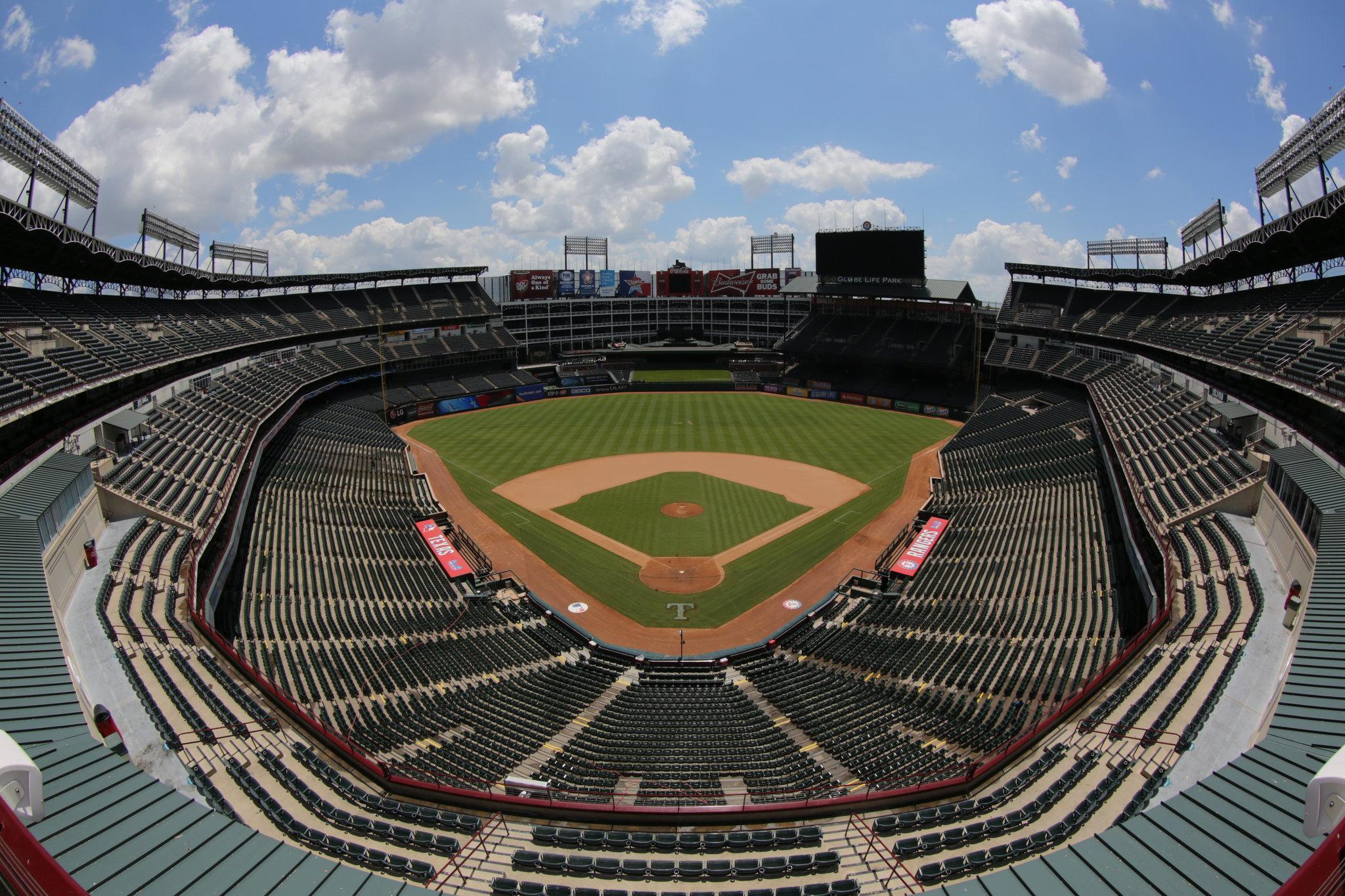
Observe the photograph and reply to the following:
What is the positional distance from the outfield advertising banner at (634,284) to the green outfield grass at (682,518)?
59202mm

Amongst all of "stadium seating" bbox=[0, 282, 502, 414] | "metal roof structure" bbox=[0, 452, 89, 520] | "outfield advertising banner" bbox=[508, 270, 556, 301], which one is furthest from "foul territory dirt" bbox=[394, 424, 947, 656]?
"outfield advertising banner" bbox=[508, 270, 556, 301]

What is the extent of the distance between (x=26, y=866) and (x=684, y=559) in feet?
104

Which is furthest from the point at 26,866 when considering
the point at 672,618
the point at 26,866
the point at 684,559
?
the point at 684,559

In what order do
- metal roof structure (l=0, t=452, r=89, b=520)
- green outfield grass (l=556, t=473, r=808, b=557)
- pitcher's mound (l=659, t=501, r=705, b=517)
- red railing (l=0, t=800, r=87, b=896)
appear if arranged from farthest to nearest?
pitcher's mound (l=659, t=501, r=705, b=517) → green outfield grass (l=556, t=473, r=808, b=557) → metal roof structure (l=0, t=452, r=89, b=520) → red railing (l=0, t=800, r=87, b=896)

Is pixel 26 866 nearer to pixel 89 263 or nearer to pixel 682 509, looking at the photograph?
pixel 682 509

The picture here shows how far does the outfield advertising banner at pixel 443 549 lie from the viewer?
115ft

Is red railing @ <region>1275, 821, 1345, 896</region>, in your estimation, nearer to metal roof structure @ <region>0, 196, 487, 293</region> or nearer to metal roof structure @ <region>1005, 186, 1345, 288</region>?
metal roof structure @ <region>1005, 186, 1345, 288</region>

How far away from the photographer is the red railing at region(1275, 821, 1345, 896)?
693cm

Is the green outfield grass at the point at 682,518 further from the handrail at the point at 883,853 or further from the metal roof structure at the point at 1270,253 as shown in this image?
the metal roof structure at the point at 1270,253

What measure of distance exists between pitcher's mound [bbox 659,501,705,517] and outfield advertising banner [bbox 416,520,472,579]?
1343 centimetres

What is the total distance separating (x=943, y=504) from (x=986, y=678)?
21.1 metres

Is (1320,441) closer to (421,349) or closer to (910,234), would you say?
(910,234)

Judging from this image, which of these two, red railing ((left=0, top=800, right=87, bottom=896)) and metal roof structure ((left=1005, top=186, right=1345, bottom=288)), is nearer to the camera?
red railing ((left=0, top=800, right=87, bottom=896))

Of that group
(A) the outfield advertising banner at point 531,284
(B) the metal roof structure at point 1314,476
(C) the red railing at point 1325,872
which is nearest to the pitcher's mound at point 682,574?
(B) the metal roof structure at point 1314,476
